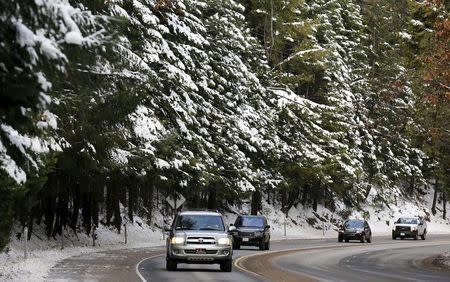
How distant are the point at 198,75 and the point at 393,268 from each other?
65.6ft

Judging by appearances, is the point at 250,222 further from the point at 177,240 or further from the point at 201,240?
the point at 177,240

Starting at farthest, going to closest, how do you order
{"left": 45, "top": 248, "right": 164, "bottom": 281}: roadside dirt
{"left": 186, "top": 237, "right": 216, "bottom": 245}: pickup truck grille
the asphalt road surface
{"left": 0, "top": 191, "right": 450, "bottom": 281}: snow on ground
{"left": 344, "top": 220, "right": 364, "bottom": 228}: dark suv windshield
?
{"left": 344, "top": 220, "right": 364, "bottom": 228}: dark suv windshield < {"left": 0, "top": 191, "right": 450, "bottom": 281}: snow on ground < {"left": 186, "top": 237, "right": 216, "bottom": 245}: pickup truck grille < the asphalt road surface < {"left": 45, "top": 248, "right": 164, "bottom": 281}: roadside dirt

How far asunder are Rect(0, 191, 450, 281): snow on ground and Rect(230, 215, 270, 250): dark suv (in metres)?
4.92

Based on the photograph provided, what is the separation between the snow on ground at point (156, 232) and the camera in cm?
2515

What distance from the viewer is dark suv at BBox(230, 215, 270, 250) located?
4003 centimetres

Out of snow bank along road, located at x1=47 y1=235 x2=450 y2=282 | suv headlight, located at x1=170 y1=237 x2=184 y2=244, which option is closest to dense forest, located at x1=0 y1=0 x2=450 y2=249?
snow bank along road, located at x1=47 y1=235 x2=450 y2=282

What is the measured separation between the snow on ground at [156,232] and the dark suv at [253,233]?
4921 mm

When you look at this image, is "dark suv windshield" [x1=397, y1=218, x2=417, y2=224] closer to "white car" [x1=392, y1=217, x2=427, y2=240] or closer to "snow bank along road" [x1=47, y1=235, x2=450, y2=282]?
"white car" [x1=392, y1=217, x2=427, y2=240]

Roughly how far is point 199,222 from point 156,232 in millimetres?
25756

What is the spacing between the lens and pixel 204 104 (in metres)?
46.7

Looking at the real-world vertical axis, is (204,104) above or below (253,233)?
above

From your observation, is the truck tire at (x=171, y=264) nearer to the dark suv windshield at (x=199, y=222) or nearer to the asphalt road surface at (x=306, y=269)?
the asphalt road surface at (x=306, y=269)

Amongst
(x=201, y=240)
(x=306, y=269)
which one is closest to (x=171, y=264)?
(x=201, y=240)

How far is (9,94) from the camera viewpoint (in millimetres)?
7945
